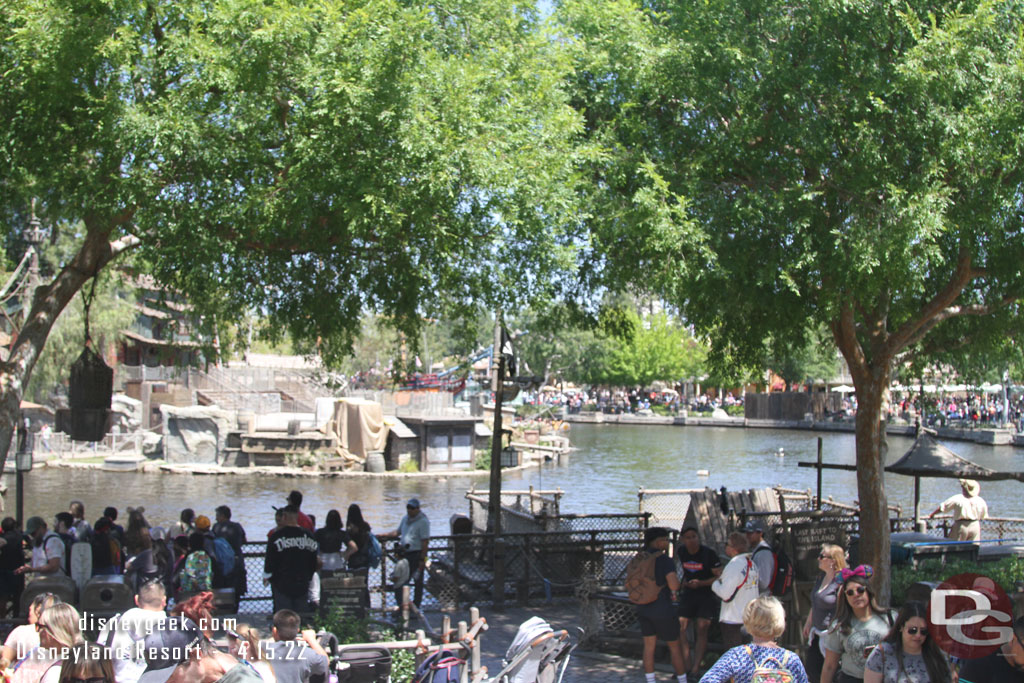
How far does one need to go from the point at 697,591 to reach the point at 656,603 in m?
0.69

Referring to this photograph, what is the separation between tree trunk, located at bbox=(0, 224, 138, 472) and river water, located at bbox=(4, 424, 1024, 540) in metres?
12.2

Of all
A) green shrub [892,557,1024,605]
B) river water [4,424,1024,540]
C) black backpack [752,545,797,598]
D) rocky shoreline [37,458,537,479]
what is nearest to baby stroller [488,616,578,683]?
black backpack [752,545,797,598]

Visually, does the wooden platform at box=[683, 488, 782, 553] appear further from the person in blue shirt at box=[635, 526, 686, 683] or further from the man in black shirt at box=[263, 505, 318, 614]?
the man in black shirt at box=[263, 505, 318, 614]

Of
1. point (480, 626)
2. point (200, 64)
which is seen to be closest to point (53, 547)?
point (200, 64)

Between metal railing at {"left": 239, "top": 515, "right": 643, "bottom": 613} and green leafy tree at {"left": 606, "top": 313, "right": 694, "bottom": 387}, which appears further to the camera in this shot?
green leafy tree at {"left": 606, "top": 313, "right": 694, "bottom": 387}

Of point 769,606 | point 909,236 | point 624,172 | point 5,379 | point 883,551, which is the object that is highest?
point 624,172

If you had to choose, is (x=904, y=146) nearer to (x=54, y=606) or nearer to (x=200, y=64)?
(x=200, y=64)

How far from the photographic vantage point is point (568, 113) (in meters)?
11.7

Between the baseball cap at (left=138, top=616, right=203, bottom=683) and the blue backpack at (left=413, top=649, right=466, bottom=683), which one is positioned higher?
the baseball cap at (left=138, top=616, right=203, bottom=683)

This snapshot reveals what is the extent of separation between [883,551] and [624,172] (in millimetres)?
6032

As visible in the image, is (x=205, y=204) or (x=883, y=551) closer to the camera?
(x=205, y=204)

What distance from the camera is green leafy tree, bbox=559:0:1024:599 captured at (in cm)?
1083

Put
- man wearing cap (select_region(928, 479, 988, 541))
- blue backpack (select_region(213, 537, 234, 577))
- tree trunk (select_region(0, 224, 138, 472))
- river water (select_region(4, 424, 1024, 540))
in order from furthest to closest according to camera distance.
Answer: river water (select_region(4, 424, 1024, 540)) → man wearing cap (select_region(928, 479, 988, 541)) → blue backpack (select_region(213, 537, 234, 577)) → tree trunk (select_region(0, 224, 138, 472))

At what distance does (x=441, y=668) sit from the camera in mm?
6547
